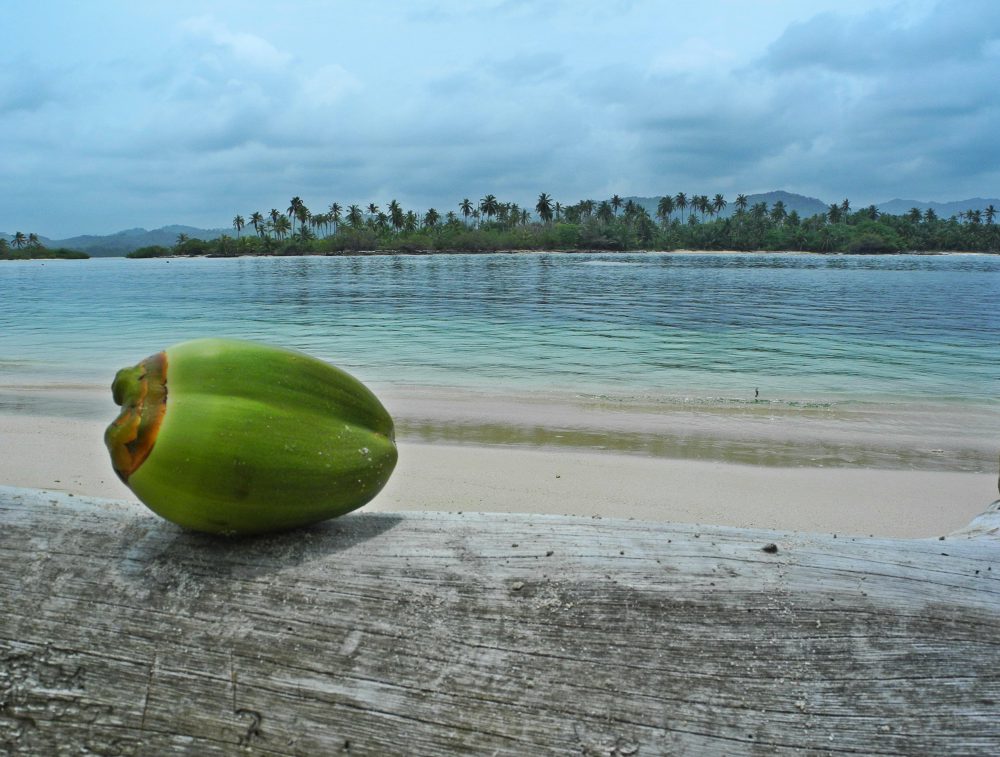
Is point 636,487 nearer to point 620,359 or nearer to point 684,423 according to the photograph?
point 684,423

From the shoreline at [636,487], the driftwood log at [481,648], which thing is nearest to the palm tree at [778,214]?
the shoreline at [636,487]

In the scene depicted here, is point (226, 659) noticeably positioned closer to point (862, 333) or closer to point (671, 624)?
point (671, 624)

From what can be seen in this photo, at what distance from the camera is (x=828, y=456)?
8328mm

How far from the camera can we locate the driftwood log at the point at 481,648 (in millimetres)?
1491

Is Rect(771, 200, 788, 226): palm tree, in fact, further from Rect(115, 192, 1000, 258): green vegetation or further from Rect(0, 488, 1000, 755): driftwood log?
Rect(0, 488, 1000, 755): driftwood log

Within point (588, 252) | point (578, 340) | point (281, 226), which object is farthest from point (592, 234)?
point (578, 340)

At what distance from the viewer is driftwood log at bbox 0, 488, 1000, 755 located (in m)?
1.49

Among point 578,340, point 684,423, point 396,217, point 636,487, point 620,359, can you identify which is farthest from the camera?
point 396,217

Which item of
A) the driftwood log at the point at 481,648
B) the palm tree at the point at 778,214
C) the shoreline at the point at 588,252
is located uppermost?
the palm tree at the point at 778,214

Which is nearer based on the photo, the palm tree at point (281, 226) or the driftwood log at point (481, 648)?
the driftwood log at point (481, 648)

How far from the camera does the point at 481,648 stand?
1.58 m

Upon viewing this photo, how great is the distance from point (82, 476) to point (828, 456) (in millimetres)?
7927

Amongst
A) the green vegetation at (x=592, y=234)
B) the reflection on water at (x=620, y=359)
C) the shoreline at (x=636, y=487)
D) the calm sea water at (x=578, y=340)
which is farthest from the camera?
the green vegetation at (x=592, y=234)

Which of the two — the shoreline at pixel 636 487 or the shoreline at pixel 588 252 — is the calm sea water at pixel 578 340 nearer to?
the shoreline at pixel 636 487
